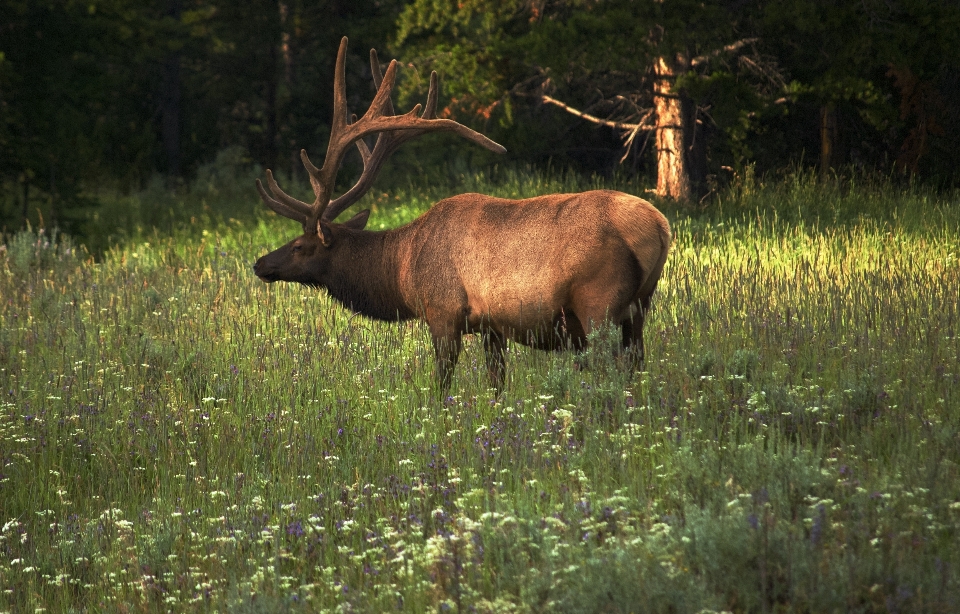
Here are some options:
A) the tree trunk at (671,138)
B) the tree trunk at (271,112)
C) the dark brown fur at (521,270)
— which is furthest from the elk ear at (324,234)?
the tree trunk at (271,112)

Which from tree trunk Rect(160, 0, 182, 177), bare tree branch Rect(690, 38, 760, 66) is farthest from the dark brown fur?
tree trunk Rect(160, 0, 182, 177)

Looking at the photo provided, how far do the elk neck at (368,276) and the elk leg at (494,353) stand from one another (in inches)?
30.5

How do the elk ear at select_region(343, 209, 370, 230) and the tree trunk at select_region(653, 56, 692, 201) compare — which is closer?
the elk ear at select_region(343, 209, 370, 230)

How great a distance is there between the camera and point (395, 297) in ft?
26.0

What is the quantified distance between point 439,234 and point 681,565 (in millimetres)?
3908

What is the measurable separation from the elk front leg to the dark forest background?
316 inches

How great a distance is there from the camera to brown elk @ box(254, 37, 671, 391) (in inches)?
255

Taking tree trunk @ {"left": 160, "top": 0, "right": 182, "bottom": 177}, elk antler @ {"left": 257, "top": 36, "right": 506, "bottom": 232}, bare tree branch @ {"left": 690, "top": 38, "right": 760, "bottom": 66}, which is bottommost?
tree trunk @ {"left": 160, "top": 0, "right": 182, "bottom": 177}

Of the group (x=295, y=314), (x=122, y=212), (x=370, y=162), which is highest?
(x=370, y=162)

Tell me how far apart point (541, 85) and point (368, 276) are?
32.7ft

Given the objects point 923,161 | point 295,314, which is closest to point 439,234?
point 295,314

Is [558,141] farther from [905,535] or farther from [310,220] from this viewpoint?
[905,535]

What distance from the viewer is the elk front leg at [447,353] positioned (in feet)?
23.2

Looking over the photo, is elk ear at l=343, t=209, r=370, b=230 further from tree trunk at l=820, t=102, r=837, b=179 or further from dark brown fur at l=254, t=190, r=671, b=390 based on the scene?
tree trunk at l=820, t=102, r=837, b=179
